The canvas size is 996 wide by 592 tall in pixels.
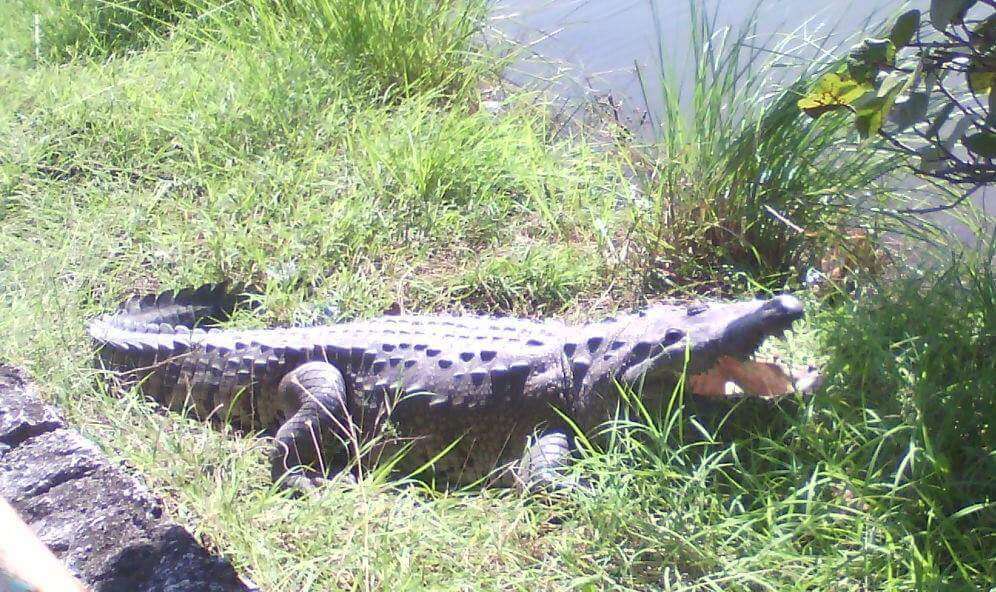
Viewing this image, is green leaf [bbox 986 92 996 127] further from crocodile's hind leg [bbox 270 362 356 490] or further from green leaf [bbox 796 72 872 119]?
crocodile's hind leg [bbox 270 362 356 490]

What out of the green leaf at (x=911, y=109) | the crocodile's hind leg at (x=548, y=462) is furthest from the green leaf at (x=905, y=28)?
the crocodile's hind leg at (x=548, y=462)

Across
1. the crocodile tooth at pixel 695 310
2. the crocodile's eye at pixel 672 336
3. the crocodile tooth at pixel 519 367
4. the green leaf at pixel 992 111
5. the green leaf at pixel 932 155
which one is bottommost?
the crocodile tooth at pixel 519 367

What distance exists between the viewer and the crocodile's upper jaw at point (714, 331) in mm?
2500

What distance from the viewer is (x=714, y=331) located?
8.55 ft

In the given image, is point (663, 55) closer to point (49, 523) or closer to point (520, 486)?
point (520, 486)

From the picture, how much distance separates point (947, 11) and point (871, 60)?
186mm

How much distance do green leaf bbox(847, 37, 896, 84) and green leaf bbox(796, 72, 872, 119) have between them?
0.09 feet

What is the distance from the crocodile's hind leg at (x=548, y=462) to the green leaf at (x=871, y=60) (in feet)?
4.03

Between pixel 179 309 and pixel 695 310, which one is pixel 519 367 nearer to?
pixel 695 310

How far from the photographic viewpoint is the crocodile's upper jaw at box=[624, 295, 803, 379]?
250 cm

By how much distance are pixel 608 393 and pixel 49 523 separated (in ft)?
4.99

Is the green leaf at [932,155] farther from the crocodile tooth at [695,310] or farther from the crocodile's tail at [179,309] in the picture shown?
the crocodile's tail at [179,309]

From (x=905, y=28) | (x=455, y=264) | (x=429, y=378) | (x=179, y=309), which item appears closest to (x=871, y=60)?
(x=905, y=28)

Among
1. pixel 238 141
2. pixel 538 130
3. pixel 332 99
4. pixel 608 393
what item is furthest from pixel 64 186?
pixel 608 393
